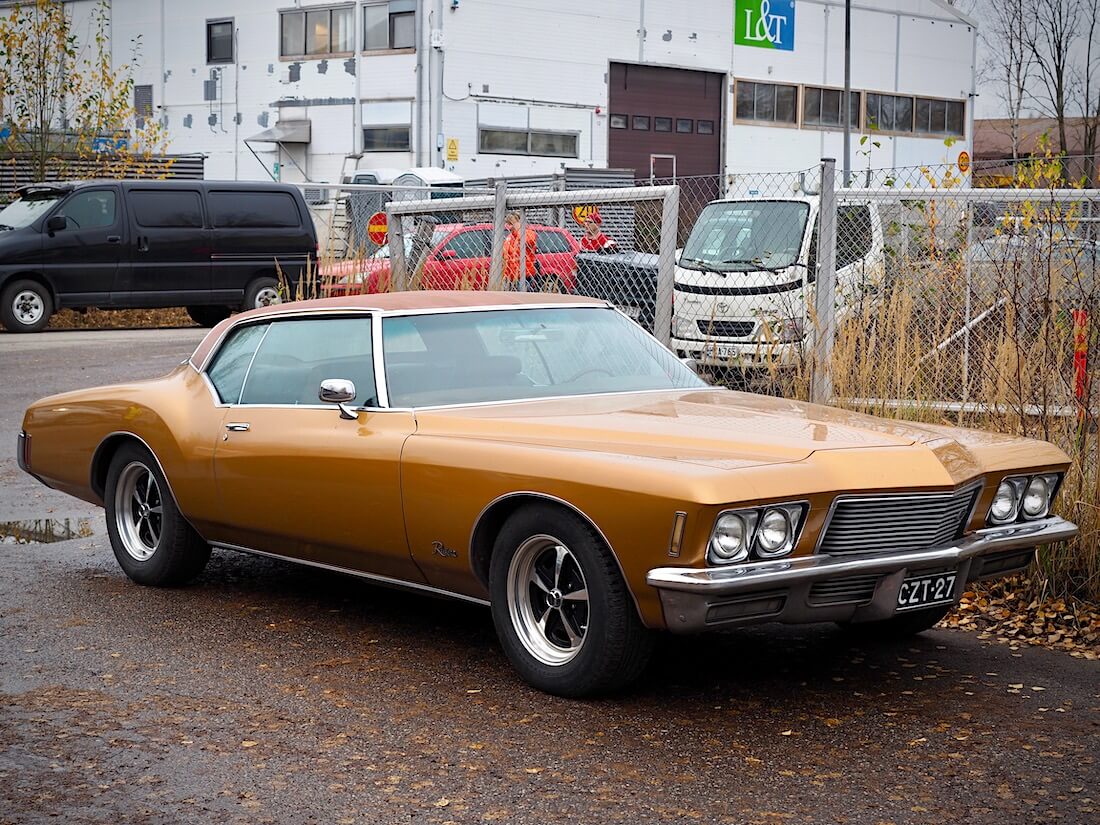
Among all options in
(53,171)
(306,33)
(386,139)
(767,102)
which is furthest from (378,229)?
(767,102)

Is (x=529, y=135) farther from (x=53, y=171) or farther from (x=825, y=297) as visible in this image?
(x=825, y=297)

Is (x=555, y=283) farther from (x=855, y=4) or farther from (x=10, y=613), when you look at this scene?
(x=855, y=4)

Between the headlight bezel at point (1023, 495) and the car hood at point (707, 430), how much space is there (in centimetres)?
7

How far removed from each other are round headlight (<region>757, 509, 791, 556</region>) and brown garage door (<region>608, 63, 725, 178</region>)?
35.5 meters

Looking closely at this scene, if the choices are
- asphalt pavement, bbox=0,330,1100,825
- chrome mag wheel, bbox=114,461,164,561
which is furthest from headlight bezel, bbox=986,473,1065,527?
chrome mag wheel, bbox=114,461,164,561

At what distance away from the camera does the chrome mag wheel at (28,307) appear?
2022 cm

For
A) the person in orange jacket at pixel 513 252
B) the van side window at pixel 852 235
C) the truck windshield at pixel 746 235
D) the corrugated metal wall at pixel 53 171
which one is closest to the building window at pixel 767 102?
the corrugated metal wall at pixel 53 171

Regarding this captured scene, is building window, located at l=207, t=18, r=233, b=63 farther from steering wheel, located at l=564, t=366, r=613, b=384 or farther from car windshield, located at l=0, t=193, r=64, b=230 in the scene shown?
steering wheel, located at l=564, t=366, r=613, b=384

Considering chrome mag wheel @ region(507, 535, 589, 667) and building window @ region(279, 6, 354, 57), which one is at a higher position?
building window @ region(279, 6, 354, 57)

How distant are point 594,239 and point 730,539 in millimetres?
9135

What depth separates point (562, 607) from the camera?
515 cm

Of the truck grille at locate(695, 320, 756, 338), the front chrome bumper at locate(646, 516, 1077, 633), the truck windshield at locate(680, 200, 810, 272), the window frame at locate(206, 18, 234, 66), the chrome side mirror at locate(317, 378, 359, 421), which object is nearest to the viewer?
the front chrome bumper at locate(646, 516, 1077, 633)

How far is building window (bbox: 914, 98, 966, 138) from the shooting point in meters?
48.2

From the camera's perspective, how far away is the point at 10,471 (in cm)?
1037
